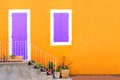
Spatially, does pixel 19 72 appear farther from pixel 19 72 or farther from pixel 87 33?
pixel 87 33

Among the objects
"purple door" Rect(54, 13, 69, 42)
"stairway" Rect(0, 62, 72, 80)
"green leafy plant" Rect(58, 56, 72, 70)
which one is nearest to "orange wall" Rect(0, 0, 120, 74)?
"green leafy plant" Rect(58, 56, 72, 70)

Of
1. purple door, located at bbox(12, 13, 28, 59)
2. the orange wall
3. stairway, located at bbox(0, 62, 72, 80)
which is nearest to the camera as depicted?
stairway, located at bbox(0, 62, 72, 80)

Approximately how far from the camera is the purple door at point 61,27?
53.8ft

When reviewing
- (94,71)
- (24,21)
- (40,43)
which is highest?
(24,21)

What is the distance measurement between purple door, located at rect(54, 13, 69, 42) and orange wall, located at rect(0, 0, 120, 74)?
1.10ft

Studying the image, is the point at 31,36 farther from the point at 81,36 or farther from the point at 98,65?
the point at 98,65

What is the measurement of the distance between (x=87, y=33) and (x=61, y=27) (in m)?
1.27

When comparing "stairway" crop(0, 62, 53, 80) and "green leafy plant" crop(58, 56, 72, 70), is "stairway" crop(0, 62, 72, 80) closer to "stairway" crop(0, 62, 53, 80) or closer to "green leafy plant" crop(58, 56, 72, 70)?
"stairway" crop(0, 62, 53, 80)

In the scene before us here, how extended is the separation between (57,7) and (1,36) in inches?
116

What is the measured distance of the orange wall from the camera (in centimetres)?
1636

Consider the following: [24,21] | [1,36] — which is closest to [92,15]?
[24,21]

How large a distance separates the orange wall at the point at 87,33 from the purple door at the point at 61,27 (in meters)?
0.33

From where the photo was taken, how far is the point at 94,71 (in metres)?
16.6

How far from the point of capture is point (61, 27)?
1641 centimetres
